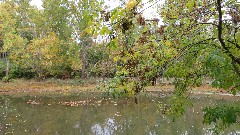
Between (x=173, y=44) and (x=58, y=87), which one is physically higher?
(x=173, y=44)

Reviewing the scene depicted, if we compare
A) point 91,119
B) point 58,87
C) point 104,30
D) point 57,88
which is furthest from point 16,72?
point 104,30

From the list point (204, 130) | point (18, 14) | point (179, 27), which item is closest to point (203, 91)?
point (204, 130)

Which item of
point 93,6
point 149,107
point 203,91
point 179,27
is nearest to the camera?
point 93,6

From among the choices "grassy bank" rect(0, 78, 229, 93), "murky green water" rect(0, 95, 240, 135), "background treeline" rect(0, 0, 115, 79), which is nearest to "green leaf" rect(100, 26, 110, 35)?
"murky green water" rect(0, 95, 240, 135)

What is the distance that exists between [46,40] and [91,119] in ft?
55.7

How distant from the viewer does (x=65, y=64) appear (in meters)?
32.9

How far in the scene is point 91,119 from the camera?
14219 millimetres

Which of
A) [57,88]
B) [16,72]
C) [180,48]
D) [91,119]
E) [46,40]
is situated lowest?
[91,119]

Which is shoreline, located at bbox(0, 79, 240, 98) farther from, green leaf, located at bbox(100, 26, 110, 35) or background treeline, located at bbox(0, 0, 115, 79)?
green leaf, located at bbox(100, 26, 110, 35)

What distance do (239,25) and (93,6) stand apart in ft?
5.47

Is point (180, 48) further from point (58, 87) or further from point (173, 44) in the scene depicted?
point (58, 87)

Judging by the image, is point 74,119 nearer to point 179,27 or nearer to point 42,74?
point 179,27

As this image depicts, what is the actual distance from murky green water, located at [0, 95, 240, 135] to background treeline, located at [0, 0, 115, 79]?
1055cm

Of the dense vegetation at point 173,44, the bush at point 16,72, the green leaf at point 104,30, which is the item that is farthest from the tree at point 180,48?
the bush at point 16,72
